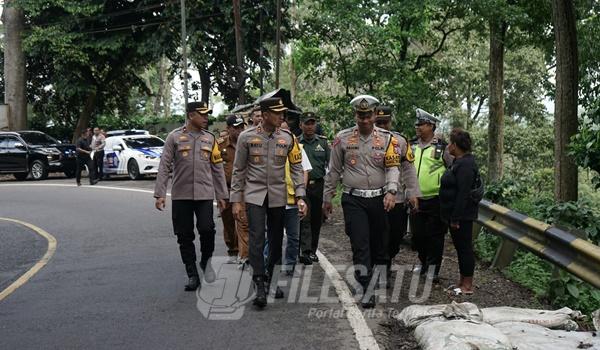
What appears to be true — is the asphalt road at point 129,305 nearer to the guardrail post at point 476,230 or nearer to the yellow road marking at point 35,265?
the yellow road marking at point 35,265

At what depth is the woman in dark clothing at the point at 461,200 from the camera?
20.6 feet

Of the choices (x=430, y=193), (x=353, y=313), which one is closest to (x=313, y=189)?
(x=430, y=193)

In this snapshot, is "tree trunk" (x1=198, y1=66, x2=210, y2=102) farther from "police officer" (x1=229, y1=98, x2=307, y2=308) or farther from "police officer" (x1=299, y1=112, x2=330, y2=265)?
"police officer" (x1=229, y1=98, x2=307, y2=308)

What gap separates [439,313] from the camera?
201 inches

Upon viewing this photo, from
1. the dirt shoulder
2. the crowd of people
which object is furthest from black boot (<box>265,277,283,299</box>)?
the dirt shoulder

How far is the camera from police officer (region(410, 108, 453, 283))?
6.90 metres

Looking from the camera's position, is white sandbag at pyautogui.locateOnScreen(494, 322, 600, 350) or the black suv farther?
the black suv

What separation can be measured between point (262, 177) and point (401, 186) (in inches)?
59.0

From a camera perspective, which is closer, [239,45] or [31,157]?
[239,45]

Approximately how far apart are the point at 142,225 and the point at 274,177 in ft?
20.3

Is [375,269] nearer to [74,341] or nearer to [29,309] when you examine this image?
[74,341]

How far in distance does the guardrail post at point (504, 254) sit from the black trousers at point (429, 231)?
1.03 meters

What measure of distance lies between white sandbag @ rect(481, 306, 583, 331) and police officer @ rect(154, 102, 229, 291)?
2998mm

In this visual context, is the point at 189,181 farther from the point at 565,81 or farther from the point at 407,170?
the point at 565,81
